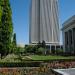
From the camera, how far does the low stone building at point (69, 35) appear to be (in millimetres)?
84550

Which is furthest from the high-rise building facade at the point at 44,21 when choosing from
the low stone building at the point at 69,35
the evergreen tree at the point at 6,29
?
→ the evergreen tree at the point at 6,29

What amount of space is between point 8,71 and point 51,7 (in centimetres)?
12899

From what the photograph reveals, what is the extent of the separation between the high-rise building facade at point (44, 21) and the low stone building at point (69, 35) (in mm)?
43849

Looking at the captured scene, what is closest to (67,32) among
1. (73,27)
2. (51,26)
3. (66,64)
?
(73,27)

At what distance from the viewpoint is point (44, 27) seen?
143750 mm

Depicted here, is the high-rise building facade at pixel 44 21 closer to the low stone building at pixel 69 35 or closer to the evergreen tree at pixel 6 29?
the low stone building at pixel 69 35

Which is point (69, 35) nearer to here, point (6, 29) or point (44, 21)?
point (44, 21)

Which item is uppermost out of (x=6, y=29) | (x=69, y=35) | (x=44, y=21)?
(x=44, y=21)

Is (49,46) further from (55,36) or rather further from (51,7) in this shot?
(51,7)

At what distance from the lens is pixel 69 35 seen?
9388 cm

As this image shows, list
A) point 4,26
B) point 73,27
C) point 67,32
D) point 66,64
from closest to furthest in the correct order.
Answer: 1. point 66,64
2. point 4,26
3. point 73,27
4. point 67,32

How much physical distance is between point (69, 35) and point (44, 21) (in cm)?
5099

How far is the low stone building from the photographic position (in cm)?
8455

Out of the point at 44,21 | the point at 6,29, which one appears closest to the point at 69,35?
the point at 44,21
